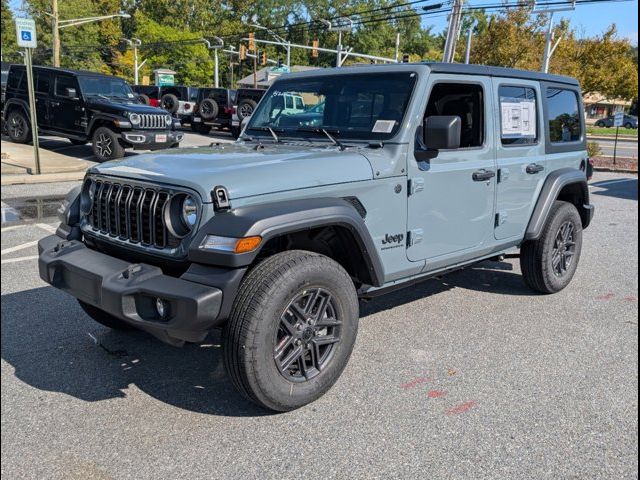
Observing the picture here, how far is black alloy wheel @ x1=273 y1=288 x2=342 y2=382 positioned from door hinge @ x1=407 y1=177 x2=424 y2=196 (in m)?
0.95

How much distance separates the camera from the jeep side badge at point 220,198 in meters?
2.86

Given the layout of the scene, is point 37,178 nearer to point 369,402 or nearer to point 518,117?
point 518,117

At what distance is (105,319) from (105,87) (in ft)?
38.5

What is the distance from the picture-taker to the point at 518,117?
4695 mm

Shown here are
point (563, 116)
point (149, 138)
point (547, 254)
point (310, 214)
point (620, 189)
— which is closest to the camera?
point (310, 214)

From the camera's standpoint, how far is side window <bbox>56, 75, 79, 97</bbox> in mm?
13897

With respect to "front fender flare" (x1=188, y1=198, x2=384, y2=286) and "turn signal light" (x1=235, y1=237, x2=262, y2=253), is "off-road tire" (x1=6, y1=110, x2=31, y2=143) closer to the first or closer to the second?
"front fender flare" (x1=188, y1=198, x2=384, y2=286)

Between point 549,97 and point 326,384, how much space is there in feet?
11.3

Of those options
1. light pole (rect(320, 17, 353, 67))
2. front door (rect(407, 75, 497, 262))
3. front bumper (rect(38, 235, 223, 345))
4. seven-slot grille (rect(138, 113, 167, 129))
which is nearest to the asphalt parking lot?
front bumper (rect(38, 235, 223, 345))

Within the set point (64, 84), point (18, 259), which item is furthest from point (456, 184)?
point (64, 84)

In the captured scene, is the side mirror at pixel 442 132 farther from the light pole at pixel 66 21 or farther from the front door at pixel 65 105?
the light pole at pixel 66 21

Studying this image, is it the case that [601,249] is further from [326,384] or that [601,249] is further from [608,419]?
[326,384]

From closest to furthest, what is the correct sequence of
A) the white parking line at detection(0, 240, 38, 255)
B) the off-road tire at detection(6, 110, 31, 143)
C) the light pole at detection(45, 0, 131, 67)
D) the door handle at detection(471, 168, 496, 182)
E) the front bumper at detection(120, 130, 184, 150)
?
1. the door handle at detection(471, 168, 496, 182)
2. the white parking line at detection(0, 240, 38, 255)
3. the front bumper at detection(120, 130, 184, 150)
4. the off-road tire at detection(6, 110, 31, 143)
5. the light pole at detection(45, 0, 131, 67)

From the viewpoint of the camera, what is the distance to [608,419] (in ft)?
10.5
